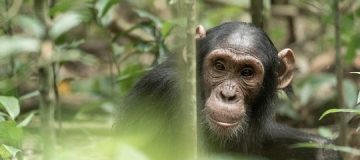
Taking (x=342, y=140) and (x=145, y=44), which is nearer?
(x=342, y=140)

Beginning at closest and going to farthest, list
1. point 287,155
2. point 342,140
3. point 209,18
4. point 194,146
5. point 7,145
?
point 194,146 < point 7,145 < point 342,140 < point 287,155 < point 209,18

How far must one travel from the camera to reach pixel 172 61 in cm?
635

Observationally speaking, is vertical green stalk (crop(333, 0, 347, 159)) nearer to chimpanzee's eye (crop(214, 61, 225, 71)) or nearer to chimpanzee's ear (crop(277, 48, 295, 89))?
chimpanzee's eye (crop(214, 61, 225, 71))

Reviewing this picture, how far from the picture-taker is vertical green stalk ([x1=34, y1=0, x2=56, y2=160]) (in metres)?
2.76

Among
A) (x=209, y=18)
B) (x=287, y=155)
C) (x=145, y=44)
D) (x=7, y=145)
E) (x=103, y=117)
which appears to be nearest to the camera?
(x=7, y=145)

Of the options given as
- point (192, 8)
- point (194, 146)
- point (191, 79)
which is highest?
point (192, 8)

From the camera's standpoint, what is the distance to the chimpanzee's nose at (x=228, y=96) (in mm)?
5754

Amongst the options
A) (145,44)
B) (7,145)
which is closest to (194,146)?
(7,145)

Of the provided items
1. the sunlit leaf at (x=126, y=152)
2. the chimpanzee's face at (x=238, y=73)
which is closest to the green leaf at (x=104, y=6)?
the chimpanzee's face at (x=238, y=73)

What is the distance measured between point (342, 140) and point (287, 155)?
2062mm

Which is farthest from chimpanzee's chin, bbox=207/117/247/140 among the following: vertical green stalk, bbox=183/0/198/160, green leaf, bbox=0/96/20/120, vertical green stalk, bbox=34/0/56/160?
vertical green stalk, bbox=183/0/198/160

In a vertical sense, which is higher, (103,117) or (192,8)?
(192,8)

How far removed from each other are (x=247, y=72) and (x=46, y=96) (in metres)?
3.44

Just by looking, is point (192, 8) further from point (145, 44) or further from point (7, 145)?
point (145, 44)
